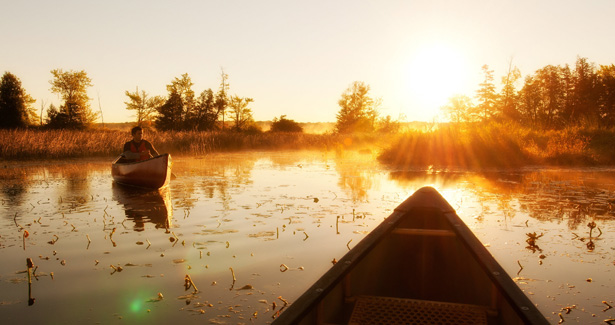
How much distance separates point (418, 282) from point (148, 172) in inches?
323

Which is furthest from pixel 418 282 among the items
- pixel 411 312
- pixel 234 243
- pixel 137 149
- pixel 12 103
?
pixel 12 103

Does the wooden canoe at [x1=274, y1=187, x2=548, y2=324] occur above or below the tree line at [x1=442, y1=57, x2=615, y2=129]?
below

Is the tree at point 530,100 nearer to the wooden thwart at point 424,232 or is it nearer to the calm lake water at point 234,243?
the calm lake water at point 234,243

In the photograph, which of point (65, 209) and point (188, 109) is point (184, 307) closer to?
point (65, 209)

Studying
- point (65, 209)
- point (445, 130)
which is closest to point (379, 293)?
point (65, 209)

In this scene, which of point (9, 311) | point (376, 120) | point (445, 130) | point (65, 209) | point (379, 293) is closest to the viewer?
point (9, 311)

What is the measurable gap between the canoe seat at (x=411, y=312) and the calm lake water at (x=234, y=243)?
2.55ft

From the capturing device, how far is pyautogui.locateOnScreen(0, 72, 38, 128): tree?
3950 centimetres

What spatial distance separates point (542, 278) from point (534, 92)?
1910 inches

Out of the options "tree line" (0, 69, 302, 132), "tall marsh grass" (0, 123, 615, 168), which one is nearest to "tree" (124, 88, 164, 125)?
"tree line" (0, 69, 302, 132)

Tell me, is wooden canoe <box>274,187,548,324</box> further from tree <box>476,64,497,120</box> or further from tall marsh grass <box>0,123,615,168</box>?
tree <box>476,64,497,120</box>

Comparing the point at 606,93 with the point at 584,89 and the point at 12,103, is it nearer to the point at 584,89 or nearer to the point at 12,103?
the point at 584,89

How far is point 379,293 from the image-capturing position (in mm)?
3879

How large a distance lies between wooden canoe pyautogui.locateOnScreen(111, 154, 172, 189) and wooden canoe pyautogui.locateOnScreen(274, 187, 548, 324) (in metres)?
7.24
